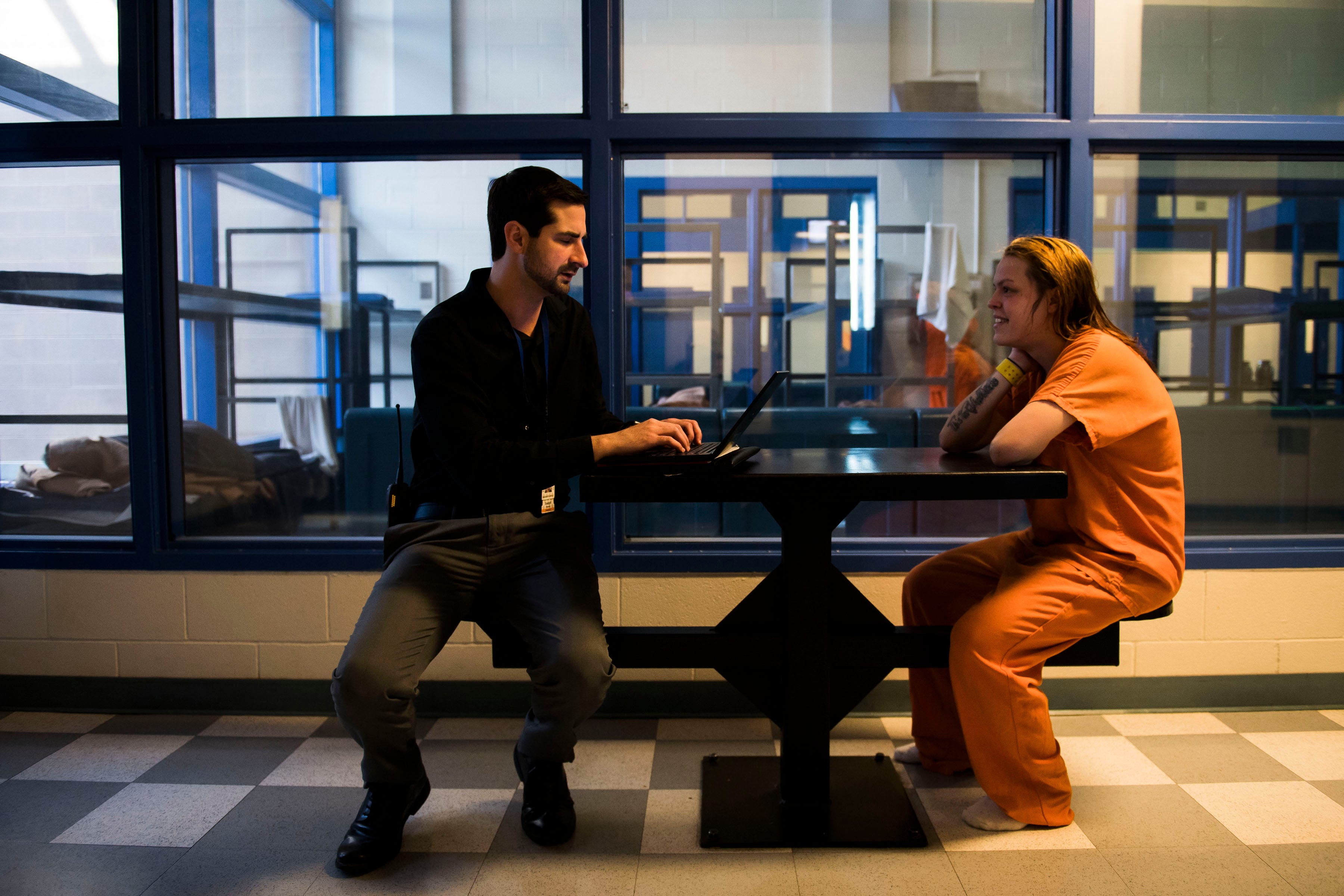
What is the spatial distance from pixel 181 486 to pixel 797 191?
6.85ft

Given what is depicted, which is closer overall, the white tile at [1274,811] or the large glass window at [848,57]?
the white tile at [1274,811]

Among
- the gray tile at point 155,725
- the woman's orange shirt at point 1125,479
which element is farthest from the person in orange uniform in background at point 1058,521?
the gray tile at point 155,725

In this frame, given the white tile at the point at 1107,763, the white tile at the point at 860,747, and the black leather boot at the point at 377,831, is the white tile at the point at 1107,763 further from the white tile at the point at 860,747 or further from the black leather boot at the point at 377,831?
the black leather boot at the point at 377,831

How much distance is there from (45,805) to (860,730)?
204 cm

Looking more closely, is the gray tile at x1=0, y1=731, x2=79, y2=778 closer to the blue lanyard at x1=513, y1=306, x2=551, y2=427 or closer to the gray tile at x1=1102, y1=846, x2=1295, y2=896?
the blue lanyard at x1=513, y1=306, x2=551, y2=427

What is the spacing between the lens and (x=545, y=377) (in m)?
2.09

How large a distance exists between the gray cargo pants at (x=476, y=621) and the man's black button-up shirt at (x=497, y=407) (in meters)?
0.09

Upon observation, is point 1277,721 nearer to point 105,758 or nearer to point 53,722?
point 105,758

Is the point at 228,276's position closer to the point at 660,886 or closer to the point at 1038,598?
the point at 660,886

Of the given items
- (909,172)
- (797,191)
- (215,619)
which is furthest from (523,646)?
(909,172)

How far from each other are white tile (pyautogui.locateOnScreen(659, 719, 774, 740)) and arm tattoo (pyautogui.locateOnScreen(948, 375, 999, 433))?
1.01 metres

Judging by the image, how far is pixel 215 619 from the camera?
2.70 m

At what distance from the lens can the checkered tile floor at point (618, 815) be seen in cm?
177

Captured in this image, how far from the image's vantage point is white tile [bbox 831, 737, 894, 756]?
235cm
